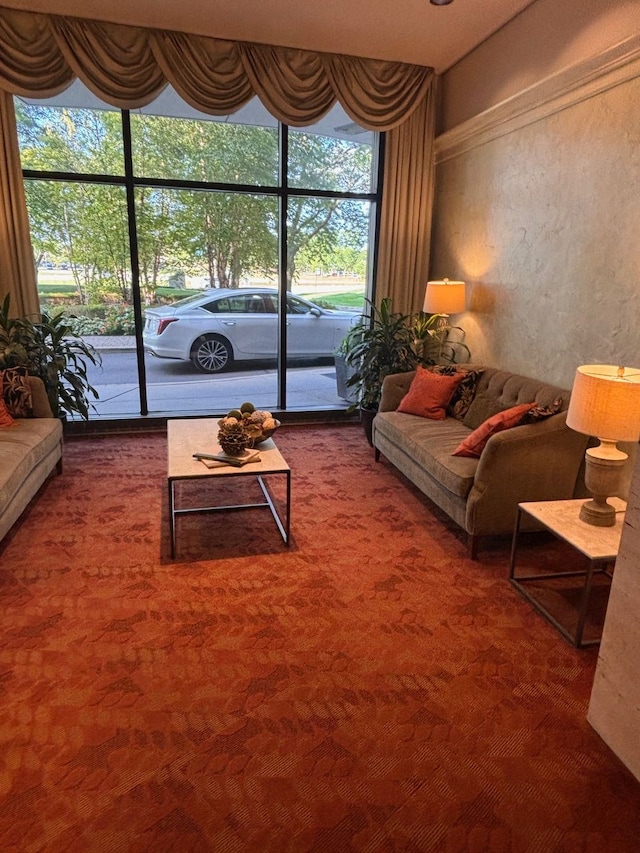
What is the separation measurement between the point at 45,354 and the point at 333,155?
9.90ft

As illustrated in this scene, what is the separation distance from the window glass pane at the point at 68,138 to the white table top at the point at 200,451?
2.42 metres

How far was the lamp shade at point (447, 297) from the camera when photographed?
13.8 feet

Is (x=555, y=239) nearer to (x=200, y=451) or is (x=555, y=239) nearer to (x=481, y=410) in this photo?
(x=481, y=410)

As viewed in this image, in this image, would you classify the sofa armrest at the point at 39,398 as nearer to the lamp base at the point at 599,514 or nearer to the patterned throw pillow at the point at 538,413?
the patterned throw pillow at the point at 538,413

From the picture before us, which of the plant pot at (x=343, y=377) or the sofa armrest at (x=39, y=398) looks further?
the plant pot at (x=343, y=377)

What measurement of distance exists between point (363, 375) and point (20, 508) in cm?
284

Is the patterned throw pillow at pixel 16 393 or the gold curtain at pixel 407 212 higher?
the gold curtain at pixel 407 212

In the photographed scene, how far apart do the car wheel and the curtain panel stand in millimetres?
1476

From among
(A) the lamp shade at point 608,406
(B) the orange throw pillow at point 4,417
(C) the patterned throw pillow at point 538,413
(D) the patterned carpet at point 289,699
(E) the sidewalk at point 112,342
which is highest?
(A) the lamp shade at point 608,406

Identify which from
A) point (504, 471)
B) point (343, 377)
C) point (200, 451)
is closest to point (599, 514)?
point (504, 471)

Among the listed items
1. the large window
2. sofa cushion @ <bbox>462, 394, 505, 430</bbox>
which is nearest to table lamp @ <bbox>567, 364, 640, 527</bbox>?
sofa cushion @ <bbox>462, 394, 505, 430</bbox>

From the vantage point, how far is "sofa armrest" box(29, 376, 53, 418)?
3715 mm

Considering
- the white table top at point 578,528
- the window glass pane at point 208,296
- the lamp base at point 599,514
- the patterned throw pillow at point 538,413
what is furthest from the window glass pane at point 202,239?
the lamp base at point 599,514

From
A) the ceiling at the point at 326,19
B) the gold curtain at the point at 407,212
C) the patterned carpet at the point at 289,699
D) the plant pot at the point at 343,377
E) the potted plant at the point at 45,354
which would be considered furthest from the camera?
the plant pot at the point at 343,377
